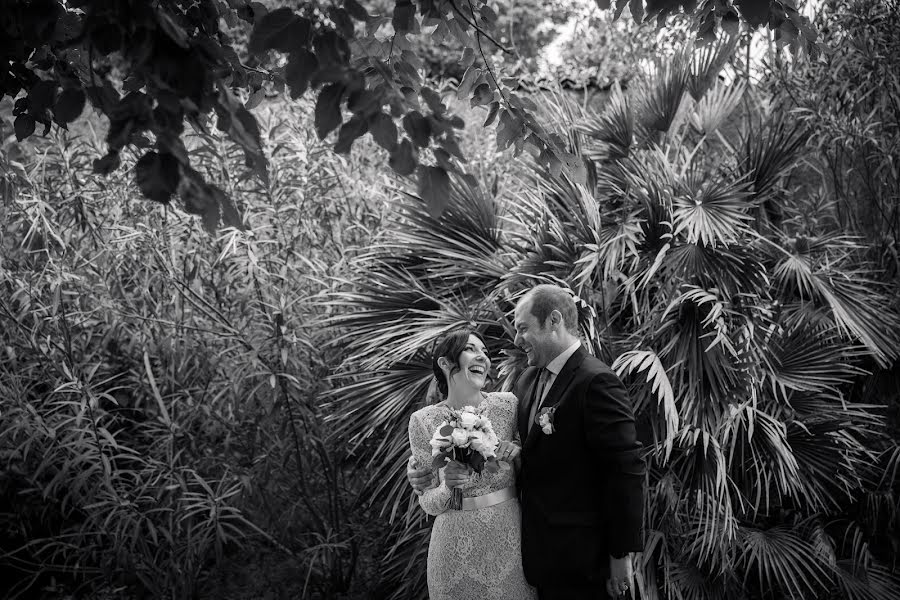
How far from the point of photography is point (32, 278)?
463 cm

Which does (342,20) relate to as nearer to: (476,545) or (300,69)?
(300,69)

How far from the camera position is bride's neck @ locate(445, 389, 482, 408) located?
296 cm

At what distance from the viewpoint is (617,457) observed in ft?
8.81

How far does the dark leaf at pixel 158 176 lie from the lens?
5.53ft

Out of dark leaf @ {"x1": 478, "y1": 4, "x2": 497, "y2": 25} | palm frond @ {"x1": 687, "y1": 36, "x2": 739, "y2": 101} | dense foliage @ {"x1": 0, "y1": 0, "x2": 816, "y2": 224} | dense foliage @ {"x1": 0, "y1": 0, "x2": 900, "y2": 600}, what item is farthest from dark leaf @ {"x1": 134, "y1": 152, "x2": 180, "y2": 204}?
palm frond @ {"x1": 687, "y1": 36, "x2": 739, "y2": 101}

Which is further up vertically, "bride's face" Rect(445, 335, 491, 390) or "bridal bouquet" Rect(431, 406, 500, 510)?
"bride's face" Rect(445, 335, 491, 390)

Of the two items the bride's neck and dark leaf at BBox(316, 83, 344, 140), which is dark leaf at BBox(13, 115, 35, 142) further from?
the bride's neck

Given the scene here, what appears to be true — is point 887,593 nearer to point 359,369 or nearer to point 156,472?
point 359,369

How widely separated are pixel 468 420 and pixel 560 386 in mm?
366

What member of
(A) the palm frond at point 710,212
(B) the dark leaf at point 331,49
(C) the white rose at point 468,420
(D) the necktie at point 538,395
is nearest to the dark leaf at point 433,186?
(B) the dark leaf at point 331,49

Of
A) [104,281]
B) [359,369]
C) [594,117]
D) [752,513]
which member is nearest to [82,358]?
[104,281]

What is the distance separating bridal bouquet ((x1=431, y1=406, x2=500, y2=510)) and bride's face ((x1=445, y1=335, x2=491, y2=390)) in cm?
17

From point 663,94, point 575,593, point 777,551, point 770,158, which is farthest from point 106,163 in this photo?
point 770,158

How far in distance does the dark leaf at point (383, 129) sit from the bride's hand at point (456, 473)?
51.9 inches
